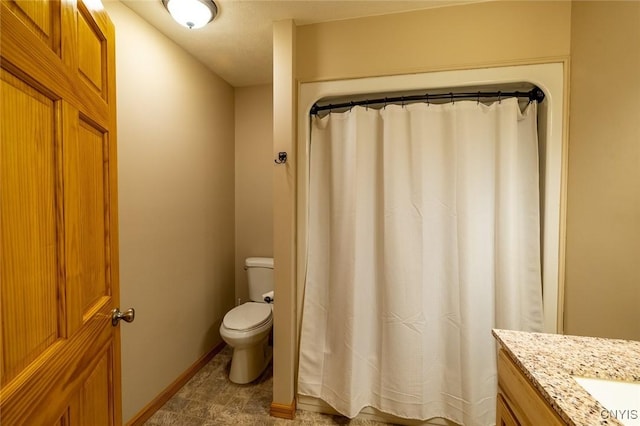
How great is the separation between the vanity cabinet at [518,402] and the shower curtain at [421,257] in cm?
62

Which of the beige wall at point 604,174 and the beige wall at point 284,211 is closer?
the beige wall at point 604,174

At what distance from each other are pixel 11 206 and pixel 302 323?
1.49 meters

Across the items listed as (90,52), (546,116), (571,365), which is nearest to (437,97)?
(546,116)

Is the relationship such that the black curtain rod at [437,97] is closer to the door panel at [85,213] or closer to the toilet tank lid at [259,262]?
the door panel at [85,213]

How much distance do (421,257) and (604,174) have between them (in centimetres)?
89

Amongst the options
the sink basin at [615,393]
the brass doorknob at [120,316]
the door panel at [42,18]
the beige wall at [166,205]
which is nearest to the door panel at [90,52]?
the door panel at [42,18]

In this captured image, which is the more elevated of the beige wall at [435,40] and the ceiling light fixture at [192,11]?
the ceiling light fixture at [192,11]

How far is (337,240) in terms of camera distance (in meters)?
1.70

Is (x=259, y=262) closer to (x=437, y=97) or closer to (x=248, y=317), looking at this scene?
(x=248, y=317)

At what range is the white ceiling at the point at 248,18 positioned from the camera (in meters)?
1.49

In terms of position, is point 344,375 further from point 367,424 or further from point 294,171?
point 294,171

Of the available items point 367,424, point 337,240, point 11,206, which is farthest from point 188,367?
point 11,206

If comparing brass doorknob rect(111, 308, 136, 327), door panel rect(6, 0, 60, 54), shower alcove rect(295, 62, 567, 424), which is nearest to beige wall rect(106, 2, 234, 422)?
brass doorknob rect(111, 308, 136, 327)

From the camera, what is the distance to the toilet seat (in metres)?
1.90
